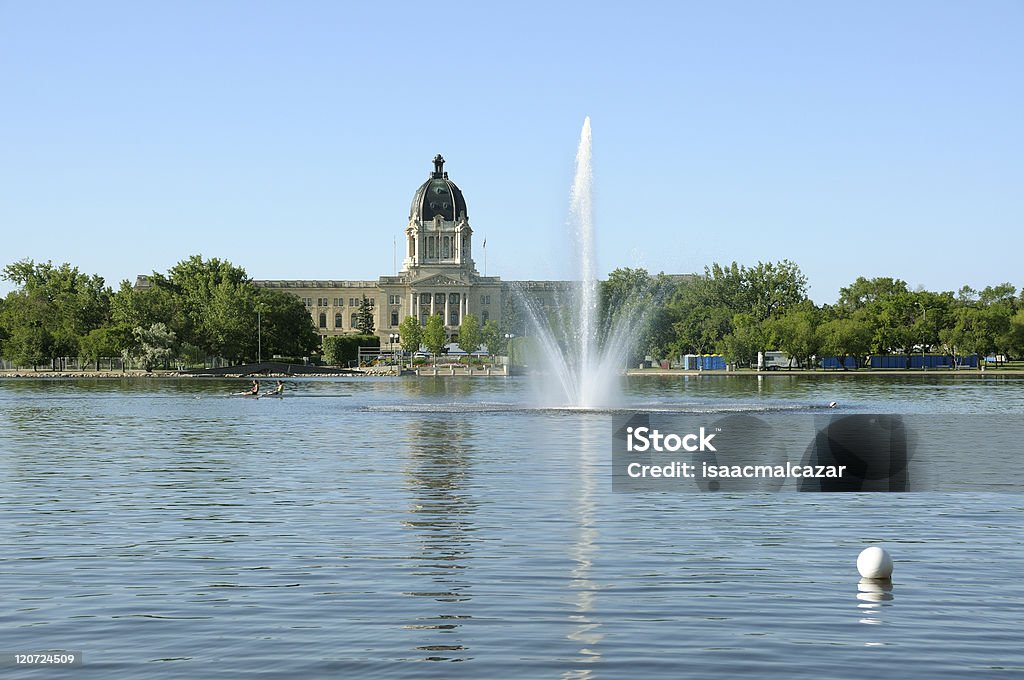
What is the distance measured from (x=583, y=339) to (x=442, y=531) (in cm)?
4212

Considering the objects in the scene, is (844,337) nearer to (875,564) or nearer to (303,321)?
(303,321)

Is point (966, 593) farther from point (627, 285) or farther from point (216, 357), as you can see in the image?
point (627, 285)

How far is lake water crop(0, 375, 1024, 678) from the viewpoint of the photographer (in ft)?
42.0

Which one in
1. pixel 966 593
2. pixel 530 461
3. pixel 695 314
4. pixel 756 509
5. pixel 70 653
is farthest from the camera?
pixel 695 314

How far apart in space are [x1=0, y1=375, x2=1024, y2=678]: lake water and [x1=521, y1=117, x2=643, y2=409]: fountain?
27.4 meters

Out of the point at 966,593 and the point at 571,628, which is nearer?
the point at 571,628

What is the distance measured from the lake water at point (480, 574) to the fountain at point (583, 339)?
2738 centimetres

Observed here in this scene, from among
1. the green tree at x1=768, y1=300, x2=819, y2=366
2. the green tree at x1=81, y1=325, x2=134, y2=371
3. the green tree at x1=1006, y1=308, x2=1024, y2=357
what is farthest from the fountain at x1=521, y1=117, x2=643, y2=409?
the green tree at x1=1006, y1=308, x2=1024, y2=357

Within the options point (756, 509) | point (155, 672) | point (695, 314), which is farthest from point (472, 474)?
point (695, 314)

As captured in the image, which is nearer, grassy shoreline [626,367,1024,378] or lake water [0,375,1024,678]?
lake water [0,375,1024,678]

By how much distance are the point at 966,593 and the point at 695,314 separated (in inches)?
5827

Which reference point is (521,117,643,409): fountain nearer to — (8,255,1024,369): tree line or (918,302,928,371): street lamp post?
(8,255,1024,369): tree line

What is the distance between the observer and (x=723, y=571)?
17234 mm

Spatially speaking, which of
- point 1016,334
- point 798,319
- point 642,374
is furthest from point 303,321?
point 1016,334
